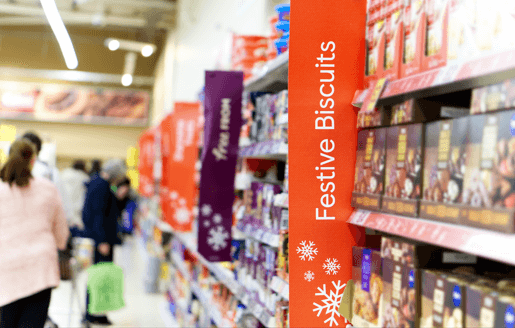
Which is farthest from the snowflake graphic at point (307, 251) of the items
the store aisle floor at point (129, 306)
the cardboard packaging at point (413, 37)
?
the store aisle floor at point (129, 306)

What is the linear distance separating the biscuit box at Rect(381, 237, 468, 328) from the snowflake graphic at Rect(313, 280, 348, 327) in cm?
26

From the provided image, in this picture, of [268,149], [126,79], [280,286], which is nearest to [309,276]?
[280,286]

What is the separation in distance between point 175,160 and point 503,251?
15.7ft

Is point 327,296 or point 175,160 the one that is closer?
point 327,296

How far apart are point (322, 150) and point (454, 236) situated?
72 cm

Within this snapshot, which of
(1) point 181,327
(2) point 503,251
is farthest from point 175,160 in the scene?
(2) point 503,251

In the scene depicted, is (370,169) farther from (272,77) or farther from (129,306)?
(129,306)

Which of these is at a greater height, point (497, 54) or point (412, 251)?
point (497, 54)

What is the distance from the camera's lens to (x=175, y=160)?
582 cm

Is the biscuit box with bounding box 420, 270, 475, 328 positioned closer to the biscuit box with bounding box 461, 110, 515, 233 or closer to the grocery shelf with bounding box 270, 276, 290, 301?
the biscuit box with bounding box 461, 110, 515, 233

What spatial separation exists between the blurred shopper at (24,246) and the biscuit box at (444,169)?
254 centimetres

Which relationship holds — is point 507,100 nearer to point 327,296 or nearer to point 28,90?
point 327,296

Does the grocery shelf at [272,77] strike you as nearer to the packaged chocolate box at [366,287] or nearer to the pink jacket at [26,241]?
the packaged chocolate box at [366,287]

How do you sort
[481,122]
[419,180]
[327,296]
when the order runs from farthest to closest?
Result: [327,296] → [419,180] → [481,122]
